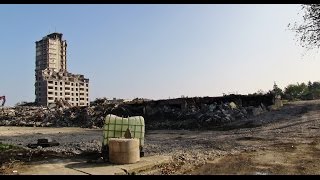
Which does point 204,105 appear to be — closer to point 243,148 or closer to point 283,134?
point 283,134

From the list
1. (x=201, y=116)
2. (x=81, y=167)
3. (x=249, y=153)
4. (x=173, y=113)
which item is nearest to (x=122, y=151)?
(x=81, y=167)

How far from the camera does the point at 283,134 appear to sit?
15023 millimetres

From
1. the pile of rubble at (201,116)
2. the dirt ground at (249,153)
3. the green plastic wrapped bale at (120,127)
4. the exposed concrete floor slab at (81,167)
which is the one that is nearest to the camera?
the exposed concrete floor slab at (81,167)

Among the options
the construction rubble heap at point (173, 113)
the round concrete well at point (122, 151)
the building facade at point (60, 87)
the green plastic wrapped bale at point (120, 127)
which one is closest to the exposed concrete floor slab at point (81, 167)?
the round concrete well at point (122, 151)

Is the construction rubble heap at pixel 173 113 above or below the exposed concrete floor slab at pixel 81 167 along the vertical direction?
above

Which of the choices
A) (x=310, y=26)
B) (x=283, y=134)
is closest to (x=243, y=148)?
(x=283, y=134)

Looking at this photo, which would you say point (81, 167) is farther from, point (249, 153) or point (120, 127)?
point (249, 153)

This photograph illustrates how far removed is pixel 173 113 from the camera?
2672cm

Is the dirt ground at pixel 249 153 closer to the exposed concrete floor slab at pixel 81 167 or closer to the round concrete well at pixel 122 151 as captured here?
the exposed concrete floor slab at pixel 81 167

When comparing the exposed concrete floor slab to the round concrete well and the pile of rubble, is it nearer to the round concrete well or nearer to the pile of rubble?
the round concrete well

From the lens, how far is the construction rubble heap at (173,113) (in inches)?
912
